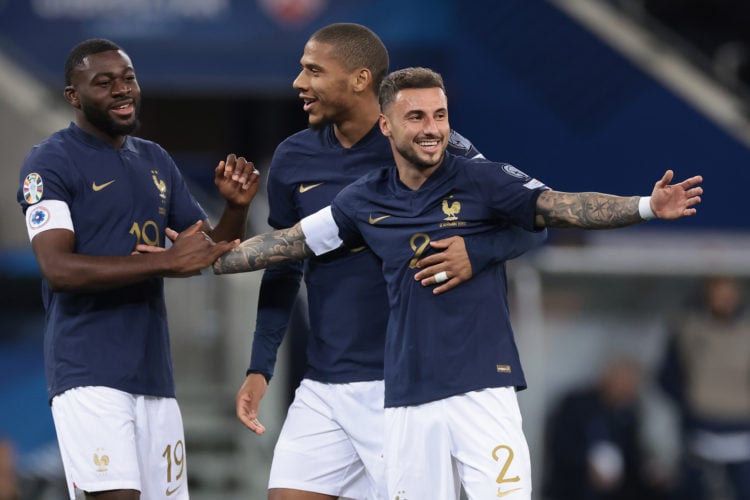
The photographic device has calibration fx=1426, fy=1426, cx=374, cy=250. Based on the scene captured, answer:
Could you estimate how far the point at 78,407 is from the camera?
17.4 ft

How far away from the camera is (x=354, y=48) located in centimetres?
589

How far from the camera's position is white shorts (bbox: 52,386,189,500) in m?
5.27

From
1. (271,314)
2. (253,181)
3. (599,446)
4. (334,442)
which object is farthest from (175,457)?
(599,446)

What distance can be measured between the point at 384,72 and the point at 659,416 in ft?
18.1

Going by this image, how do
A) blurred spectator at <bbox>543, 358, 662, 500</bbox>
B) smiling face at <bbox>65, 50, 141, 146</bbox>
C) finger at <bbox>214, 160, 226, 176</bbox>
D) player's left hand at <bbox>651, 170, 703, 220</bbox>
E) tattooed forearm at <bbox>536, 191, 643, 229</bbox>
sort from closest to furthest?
player's left hand at <bbox>651, 170, 703, 220</bbox> < tattooed forearm at <bbox>536, 191, 643, 229</bbox> < smiling face at <bbox>65, 50, 141, 146</bbox> < finger at <bbox>214, 160, 226, 176</bbox> < blurred spectator at <bbox>543, 358, 662, 500</bbox>

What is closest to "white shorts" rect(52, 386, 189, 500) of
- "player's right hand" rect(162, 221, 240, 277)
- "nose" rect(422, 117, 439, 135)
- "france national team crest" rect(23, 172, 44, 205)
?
"player's right hand" rect(162, 221, 240, 277)

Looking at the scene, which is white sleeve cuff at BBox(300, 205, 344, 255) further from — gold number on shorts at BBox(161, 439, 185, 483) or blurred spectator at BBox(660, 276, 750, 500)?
blurred spectator at BBox(660, 276, 750, 500)

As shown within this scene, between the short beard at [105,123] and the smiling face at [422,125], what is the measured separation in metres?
1.04

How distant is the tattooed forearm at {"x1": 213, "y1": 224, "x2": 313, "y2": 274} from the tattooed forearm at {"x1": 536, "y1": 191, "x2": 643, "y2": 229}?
103cm

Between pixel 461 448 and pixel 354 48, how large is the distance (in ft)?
5.71

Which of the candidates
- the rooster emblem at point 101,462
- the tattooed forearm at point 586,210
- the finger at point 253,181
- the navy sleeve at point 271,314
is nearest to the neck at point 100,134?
the finger at point 253,181

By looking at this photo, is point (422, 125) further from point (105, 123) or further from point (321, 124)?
point (105, 123)

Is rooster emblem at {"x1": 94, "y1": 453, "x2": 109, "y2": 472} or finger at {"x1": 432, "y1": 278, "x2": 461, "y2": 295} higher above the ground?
finger at {"x1": 432, "y1": 278, "x2": 461, "y2": 295}

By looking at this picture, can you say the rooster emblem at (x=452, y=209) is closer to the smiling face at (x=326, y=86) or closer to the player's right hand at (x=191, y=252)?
the smiling face at (x=326, y=86)
